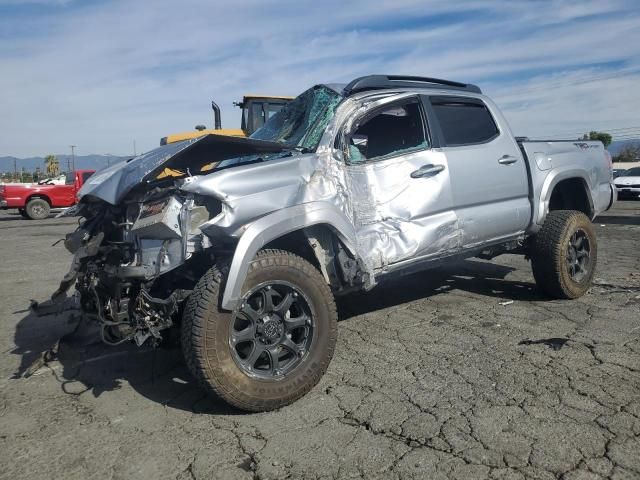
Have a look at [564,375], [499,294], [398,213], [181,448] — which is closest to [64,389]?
[181,448]

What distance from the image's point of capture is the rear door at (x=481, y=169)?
4.63 meters

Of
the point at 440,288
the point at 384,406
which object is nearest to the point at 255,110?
the point at 440,288

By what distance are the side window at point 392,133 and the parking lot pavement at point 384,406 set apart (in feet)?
4.99

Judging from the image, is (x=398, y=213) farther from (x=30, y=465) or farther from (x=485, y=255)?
(x=30, y=465)

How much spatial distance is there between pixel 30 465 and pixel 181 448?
0.74 metres

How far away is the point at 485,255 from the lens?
549cm

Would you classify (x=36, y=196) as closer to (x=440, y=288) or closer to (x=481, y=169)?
(x=440, y=288)

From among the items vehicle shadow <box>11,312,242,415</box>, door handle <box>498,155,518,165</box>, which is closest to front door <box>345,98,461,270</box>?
door handle <box>498,155,518,165</box>

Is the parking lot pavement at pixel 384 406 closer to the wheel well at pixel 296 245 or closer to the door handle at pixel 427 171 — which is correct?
the wheel well at pixel 296 245

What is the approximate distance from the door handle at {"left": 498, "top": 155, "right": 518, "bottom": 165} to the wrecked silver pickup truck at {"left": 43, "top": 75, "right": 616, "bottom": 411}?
16mm

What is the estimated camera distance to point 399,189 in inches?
165

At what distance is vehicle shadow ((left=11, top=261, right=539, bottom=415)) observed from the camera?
3703 mm

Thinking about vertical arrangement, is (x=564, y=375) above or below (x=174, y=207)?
below

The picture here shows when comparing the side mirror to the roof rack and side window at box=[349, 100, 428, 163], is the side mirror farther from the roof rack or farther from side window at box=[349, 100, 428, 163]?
the roof rack
